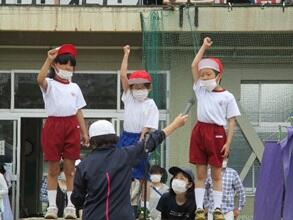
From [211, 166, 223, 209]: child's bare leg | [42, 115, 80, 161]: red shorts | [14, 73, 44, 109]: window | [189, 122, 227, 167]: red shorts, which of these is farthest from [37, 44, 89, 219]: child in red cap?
[14, 73, 44, 109]: window

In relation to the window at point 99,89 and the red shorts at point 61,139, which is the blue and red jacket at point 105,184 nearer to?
the red shorts at point 61,139

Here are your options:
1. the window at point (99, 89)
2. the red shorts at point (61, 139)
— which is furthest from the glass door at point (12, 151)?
the red shorts at point (61, 139)

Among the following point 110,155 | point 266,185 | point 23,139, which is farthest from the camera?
point 23,139

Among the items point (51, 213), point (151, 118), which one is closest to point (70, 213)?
point (51, 213)

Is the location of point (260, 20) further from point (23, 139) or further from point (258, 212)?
point (258, 212)

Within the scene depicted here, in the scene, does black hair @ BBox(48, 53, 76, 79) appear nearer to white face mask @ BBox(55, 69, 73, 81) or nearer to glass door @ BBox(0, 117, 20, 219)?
white face mask @ BBox(55, 69, 73, 81)

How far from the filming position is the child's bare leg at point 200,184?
782 centimetres

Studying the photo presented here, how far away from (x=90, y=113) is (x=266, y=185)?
7754mm

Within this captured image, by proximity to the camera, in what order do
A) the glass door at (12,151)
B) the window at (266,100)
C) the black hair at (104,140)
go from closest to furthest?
the black hair at (104,140)
the window at (266,100)
the glass door at (12,151)

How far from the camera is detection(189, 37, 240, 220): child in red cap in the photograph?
773 cm

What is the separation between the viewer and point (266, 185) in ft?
21.2

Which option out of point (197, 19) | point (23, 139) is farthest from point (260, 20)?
point (23, 139)

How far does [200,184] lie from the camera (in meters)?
7.86

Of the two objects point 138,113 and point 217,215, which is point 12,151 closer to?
point 138,113
